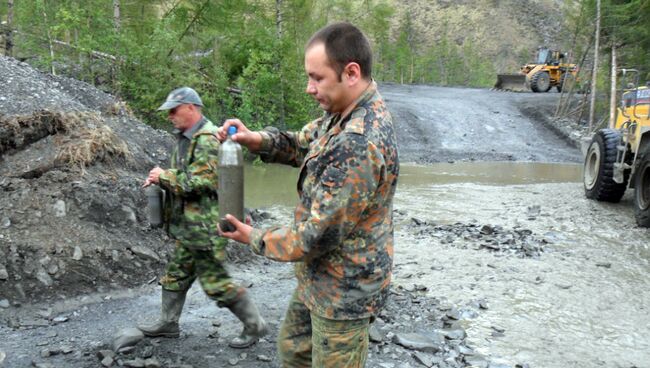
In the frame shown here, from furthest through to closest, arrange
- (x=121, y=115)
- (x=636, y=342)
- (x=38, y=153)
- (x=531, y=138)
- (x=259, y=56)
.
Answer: (x=531, y=138), (x=259, y=56), (x=121, y=115), (x=38, y=153), (x=636, y=342)

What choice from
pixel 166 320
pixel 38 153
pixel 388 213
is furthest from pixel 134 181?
pixel 388 213

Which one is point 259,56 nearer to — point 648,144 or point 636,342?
point 648,144

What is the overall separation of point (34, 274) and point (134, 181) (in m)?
1.83

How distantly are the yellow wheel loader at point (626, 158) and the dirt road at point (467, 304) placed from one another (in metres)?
0.33

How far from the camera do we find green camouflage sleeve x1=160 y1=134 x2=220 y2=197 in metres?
3.70

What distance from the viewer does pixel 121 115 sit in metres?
8.84

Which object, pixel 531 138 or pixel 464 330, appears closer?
pixel 464 330

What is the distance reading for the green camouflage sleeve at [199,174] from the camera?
3.70m

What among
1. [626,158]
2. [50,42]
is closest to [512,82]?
[626,158]

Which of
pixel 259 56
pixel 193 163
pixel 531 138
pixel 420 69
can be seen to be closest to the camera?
pixel 193 163

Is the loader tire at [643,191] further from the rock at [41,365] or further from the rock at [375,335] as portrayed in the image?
the rock at [41,365]

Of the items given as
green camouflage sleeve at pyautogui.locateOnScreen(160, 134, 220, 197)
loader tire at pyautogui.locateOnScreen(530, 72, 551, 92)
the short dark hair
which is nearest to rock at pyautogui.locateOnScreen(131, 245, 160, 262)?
green camouflage sleeve at pyautogui.locateOnScreen(160, 134, 220, 197)

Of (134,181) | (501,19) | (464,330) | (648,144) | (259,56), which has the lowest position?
(464,330)

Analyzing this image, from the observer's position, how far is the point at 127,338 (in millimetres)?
3906
